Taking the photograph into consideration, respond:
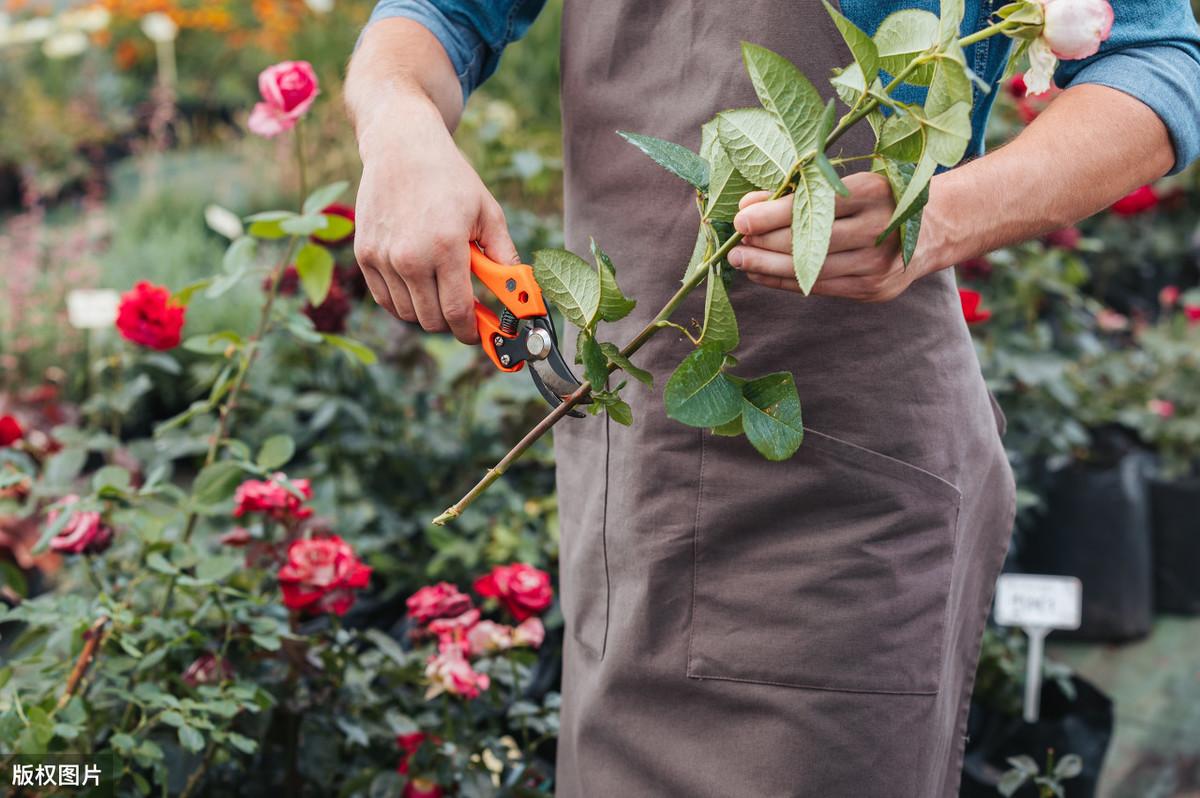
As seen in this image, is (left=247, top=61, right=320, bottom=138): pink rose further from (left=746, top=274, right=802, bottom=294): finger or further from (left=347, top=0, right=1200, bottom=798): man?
(left=746, top=274, right=802, bottom=294): finger

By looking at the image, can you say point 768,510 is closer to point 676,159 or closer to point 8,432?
point 676,159

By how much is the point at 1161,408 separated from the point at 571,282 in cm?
235

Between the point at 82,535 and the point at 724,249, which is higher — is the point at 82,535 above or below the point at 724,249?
below

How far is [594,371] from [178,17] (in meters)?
6.53

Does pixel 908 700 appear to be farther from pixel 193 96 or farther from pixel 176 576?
pixel 193 96

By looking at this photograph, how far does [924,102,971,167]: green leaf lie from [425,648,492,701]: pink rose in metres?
0.96

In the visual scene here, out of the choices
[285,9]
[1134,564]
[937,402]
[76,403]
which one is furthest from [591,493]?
[285,9]

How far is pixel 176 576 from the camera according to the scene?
Result: 4.56ft

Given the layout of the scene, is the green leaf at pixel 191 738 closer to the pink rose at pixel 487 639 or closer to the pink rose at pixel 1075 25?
the pink rose at pixel 487 639

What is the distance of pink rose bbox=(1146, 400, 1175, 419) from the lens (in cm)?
271

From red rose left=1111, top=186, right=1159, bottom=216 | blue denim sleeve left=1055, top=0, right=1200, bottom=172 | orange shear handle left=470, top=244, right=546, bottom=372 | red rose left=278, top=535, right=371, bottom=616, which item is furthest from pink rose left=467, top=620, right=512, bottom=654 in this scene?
red rose left=1111, top=186, right=1159, bottom=216

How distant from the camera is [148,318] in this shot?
5.19 ft

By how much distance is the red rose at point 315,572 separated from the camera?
1.42 m

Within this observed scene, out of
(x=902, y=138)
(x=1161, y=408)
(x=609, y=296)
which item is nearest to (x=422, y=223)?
(x=609, y=296)
